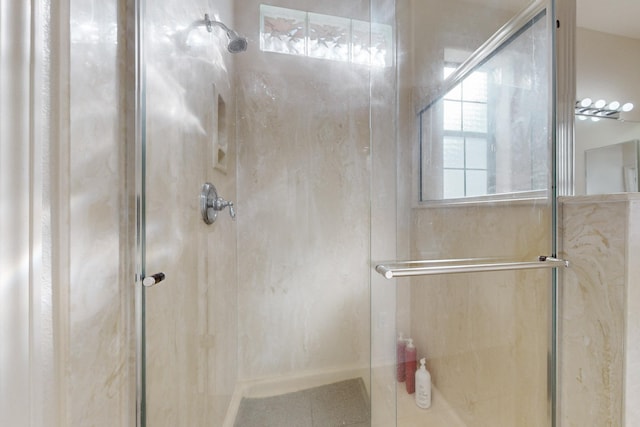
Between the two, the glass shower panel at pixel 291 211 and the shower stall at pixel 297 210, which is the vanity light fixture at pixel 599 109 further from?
the glass shower panel at pixel 291 211

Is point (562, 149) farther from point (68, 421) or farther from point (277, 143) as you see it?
point (68, 421)

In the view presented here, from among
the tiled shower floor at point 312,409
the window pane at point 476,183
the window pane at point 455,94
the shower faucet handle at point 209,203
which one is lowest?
the tiled shower floor at point 312,409

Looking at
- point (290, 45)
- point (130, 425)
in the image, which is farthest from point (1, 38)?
point (290, 45)

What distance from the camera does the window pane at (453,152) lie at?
1290 millimetres

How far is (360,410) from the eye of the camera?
131 cm

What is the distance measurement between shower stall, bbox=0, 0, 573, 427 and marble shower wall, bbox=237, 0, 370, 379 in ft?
0.04

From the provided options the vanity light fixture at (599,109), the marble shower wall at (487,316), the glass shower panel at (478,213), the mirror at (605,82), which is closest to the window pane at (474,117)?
the glass shower panel at (478,213)

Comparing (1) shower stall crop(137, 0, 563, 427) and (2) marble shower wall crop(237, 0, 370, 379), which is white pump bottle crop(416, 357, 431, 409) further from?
(2) marble shower wall crop(237, 0, 370, 379)

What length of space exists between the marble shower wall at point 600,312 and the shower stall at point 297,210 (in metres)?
0.06

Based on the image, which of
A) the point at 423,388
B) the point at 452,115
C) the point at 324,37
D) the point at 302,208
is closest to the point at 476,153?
the point at 452,115

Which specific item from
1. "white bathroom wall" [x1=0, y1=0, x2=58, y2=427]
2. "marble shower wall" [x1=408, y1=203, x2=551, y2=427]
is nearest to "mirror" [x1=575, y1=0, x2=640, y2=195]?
"marble shower wall" [x1=408, y1=203, x2=551, y2=427]

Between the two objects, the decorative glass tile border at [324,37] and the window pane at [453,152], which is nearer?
the window pane at [453,152]

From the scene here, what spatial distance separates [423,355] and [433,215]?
0.75 m

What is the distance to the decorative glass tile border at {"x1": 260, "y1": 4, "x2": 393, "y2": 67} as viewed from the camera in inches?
56.4
